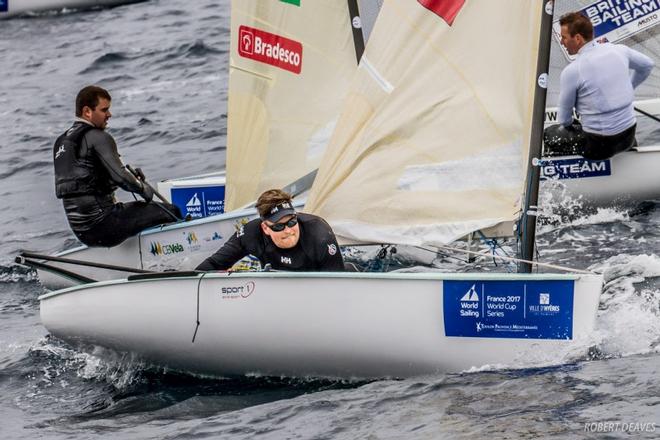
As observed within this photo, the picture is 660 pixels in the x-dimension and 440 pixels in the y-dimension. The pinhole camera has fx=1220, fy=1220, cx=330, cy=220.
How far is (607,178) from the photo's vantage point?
8.99 metres

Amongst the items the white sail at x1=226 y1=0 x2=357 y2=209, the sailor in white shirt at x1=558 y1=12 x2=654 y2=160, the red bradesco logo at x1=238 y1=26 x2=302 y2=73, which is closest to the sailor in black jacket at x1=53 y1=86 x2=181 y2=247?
the white sail at x1=226 y1=0 x2=357 y2=209

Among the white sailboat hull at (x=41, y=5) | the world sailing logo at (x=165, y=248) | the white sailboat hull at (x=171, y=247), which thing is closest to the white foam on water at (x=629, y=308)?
the white sailboat hull at (x=171, y=247)

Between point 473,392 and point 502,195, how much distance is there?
1057mm

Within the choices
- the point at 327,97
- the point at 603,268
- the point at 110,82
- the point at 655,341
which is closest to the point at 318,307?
the point at 655,341

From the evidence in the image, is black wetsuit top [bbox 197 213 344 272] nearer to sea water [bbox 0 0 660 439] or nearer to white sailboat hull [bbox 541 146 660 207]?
sea water [bbox 0 0 660 439]

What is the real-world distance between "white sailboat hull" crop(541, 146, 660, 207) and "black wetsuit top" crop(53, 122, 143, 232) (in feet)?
10.2

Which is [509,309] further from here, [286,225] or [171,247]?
[171,247]

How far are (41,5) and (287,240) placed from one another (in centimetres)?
1604

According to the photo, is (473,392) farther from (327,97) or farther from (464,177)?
(327,97)

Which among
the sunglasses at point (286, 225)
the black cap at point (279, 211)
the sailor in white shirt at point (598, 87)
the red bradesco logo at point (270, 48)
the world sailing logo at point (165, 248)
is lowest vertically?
the world sailing logo at point (165, 248)

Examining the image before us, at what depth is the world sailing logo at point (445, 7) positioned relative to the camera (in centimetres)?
610

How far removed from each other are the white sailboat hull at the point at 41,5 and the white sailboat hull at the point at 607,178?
1378cm

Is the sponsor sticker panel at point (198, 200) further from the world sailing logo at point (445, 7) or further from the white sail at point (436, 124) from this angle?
the world sailing logo at point (445, 7)

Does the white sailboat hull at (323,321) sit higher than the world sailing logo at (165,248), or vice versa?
the world sailing logo at (165,248)
